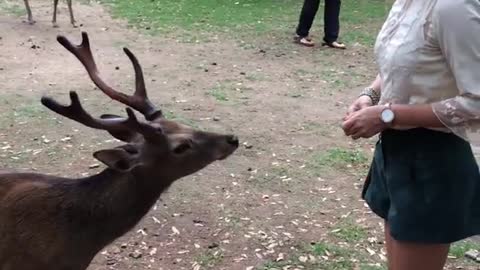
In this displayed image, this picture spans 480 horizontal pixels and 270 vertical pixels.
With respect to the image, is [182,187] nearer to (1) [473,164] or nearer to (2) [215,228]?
(2) [215,228]

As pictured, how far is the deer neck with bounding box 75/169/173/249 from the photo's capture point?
300 centimetres

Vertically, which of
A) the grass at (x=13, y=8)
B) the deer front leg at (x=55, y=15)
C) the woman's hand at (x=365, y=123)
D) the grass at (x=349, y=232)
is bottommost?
the grass at (x=13, y=8)

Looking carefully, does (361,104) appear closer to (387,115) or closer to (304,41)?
(387,115)

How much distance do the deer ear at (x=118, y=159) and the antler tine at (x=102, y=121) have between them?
0.35 ft

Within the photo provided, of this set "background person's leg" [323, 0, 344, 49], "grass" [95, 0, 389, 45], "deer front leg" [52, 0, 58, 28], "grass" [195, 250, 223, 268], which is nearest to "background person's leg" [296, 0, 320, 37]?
"background person's leg" [323, 0, 344, 49]

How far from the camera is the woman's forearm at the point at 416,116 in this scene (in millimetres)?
2092

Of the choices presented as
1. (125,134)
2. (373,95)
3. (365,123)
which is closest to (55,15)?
(125,134)

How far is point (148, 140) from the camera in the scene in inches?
117

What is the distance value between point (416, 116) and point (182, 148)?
1173mm

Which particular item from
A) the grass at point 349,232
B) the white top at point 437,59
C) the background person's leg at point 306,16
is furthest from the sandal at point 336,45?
the white top at point 437,59

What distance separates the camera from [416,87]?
6.97 ft

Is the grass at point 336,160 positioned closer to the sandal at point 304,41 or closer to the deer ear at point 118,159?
the deer ear at point 118,159

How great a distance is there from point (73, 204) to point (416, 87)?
1.51m

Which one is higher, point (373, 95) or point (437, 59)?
point (437, 59)
